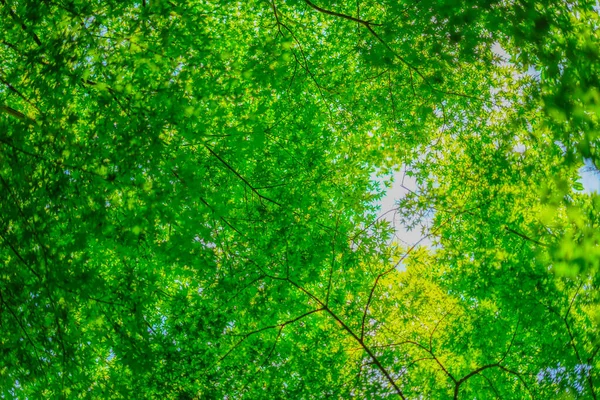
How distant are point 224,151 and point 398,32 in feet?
7.82

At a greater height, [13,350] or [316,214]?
[316,214]

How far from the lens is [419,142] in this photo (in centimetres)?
795

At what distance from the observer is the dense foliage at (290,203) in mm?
3889

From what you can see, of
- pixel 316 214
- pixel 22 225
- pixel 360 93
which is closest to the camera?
pixel 22 225

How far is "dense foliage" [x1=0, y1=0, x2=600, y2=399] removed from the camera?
389 cm

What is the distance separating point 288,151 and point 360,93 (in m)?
1.72

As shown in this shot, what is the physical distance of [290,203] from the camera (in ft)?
21.3

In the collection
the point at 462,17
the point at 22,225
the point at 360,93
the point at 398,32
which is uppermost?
the point at 360,93

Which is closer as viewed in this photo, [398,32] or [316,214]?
[398,32]

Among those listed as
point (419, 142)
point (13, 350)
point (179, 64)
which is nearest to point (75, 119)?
point (179, 64)

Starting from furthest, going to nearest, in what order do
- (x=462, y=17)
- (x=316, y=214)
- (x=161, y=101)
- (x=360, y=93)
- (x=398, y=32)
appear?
(x=360, y=93) → (x=316, y=214) → (x=398, y=32) → (x=161, y=101) → (x=462, y=17)

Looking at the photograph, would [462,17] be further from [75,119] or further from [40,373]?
[40,373]

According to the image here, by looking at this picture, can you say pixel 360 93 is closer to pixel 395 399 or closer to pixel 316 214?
pixel 316 214

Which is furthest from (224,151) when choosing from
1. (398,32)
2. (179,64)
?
(398,32)
